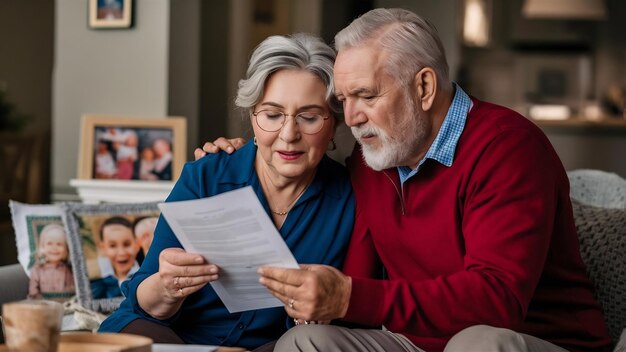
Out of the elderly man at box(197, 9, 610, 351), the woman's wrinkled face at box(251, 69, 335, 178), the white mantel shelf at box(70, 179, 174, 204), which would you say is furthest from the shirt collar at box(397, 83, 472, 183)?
the white mantel shelf at box(70, 179, 174, 204)

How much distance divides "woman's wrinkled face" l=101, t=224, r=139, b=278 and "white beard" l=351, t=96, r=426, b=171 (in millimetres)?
Answer: 1237

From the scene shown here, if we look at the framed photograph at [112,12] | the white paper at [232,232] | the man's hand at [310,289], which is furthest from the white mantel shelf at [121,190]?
the man's hand at [310,289]

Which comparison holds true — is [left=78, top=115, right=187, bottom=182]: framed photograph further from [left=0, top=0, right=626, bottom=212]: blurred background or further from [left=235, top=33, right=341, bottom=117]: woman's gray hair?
[left=235, top=33, right=341, bottom=117]: woman's gray hair

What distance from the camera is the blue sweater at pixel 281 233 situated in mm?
2195

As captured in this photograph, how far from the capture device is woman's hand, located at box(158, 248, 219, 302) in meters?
1.84

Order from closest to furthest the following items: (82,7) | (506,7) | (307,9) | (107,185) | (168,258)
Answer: (168,258)
(107,185)
(82,7)
(307,9)
(506,7)

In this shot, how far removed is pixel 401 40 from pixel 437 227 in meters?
0.40

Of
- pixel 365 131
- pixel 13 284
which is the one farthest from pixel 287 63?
pixel 13 284

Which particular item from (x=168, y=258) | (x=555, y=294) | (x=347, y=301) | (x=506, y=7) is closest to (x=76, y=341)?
(x=168, y=258)

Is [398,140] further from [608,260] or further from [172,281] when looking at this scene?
[608,260]

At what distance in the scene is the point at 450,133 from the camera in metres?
2.02

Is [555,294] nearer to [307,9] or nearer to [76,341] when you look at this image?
[76,341]

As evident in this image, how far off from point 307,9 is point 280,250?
4992mm

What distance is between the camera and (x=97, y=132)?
3.80 metres
